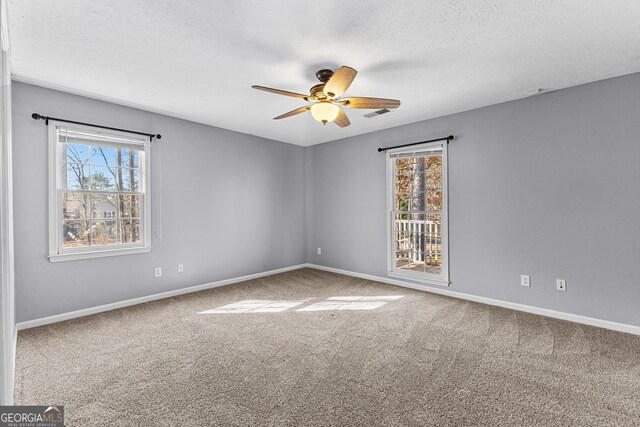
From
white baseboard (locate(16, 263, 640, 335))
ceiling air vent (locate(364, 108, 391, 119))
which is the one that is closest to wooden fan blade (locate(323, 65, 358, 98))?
ceiling air vent (locate(364, 108, 391, 119))

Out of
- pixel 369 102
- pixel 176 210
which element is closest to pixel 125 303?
pixel 176 210

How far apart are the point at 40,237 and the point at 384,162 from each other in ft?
14.7

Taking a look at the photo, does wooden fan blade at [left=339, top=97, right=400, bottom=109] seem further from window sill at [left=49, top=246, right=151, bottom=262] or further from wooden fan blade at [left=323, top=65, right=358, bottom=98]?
window sill at [left=49, top=246, right=151, bottom=262]

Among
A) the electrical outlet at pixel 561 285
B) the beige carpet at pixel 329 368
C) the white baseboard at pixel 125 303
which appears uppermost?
the electrical outlet at pixel 561 285

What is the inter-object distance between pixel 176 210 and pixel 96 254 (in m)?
1.07

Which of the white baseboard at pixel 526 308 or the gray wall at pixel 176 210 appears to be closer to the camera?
the white baseboard at pixel 526 308

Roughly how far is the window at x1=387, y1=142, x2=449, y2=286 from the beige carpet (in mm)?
986

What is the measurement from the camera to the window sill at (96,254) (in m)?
→ 3.24

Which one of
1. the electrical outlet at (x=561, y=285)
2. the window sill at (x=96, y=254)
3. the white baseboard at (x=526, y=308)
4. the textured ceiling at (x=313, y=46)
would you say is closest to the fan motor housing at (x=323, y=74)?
the textured ceiling at (x=313, y=46)

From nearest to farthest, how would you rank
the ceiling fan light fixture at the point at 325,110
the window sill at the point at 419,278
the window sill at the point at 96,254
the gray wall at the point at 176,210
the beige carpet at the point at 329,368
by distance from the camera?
the beige carpet at the point at 329,368 → the ceiling fan light fixture at the point at 325,110 → the gray wall at the point at 176,210 → the window sill at the point at 96,254 → the window sill at the point at 419,278

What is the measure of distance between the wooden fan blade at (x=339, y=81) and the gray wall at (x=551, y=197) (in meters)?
2.31

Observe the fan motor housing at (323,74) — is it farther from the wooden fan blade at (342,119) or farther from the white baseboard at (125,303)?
the white baseboard at (125,303)

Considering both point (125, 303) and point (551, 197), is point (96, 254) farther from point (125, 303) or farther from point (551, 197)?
point (551, 197)

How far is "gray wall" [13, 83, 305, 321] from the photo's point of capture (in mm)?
3092
